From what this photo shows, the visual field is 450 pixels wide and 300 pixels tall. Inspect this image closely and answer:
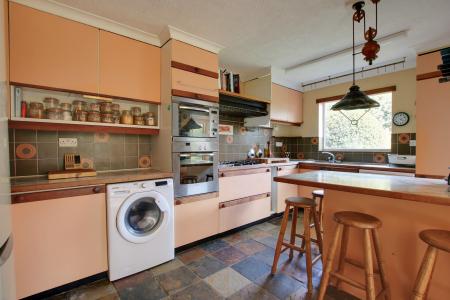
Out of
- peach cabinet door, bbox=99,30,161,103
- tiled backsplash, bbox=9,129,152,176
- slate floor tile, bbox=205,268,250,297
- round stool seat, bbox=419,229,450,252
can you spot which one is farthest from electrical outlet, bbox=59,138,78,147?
round stool seat, bbox=419,229,450,252

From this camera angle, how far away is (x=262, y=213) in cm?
293

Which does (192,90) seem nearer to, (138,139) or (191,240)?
(138,139)

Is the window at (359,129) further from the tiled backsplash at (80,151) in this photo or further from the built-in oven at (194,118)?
the tiled backsplash at (80,151)

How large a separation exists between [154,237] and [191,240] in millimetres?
468

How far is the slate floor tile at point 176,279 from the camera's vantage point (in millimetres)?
1640

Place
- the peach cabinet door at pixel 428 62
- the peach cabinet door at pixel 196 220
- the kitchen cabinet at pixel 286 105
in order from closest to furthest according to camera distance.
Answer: the peach cabinet door at pixel 196 220, the peach cabinet door at pixel 428 62, the kitchen cabinet at pixel 286 105

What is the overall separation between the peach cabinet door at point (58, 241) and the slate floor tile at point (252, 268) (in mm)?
1128

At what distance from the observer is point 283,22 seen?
196 centimetres

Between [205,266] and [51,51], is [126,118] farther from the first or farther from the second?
[205,266]

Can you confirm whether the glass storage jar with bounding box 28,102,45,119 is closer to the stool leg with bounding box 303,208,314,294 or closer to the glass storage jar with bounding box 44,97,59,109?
the glass storage jar with bounding box 44,97,59,109

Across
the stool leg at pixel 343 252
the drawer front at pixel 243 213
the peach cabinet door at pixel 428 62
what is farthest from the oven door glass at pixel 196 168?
the peach cabinet door at pixel 428 62

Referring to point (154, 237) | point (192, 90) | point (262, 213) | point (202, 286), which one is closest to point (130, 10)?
point (192, 90)

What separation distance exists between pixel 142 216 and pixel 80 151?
0.88m

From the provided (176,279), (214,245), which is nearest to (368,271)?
(176,279)
